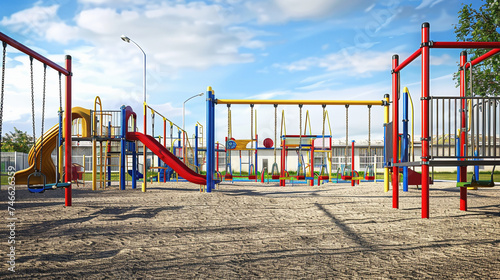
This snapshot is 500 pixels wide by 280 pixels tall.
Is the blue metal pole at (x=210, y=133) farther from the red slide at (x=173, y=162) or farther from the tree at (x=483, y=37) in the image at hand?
the tree at (x=483, y=37)

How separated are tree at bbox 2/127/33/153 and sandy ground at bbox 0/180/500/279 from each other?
137ft

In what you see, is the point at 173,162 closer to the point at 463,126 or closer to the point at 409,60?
the point at 409,60

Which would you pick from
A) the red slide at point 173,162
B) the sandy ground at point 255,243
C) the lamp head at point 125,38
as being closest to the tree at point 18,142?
the lamp head at point 125,38

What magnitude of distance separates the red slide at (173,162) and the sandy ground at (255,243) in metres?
3.70

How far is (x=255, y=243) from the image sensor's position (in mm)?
4629

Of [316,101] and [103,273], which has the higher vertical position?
[316,101]

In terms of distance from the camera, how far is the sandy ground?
3.56 meters

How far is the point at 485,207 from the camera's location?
787 cm

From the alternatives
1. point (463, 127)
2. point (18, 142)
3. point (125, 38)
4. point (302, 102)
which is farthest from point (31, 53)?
point (18, 142)

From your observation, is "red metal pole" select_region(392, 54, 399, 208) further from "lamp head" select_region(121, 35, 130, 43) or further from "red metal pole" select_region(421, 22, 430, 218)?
"lamp head" select_region(121, 35, 130, 43)

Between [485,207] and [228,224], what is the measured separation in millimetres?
5727

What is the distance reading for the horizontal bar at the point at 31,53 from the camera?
6.23 metres

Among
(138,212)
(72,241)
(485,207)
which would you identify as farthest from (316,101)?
(72,241)

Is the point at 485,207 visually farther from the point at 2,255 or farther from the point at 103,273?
the point at 2,255
